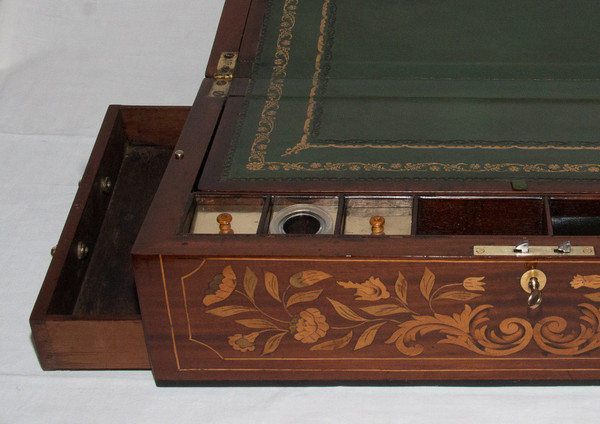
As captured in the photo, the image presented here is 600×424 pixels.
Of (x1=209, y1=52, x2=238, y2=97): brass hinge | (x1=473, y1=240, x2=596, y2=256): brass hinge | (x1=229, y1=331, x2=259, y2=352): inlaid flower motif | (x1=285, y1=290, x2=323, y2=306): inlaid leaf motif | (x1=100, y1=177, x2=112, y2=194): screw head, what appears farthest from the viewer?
(x1=100, y1=177, x2=112, y2=194): screw head

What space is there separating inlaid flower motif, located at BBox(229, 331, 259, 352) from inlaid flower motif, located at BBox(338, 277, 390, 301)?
313 mm

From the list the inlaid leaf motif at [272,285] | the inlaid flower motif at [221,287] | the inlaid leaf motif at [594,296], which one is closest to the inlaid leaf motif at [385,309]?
the inlaid leaf motif at [272,285]

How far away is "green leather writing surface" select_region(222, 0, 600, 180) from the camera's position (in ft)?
11.8

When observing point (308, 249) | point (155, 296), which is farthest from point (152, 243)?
point (308, 249)

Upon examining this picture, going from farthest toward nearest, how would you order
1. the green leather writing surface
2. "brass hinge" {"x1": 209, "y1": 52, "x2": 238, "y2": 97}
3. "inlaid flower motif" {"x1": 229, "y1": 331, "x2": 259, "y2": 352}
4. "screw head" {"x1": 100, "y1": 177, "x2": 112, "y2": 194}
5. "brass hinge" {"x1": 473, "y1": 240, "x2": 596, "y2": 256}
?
"screw head" {"x1": 100, "y1": 177, "x2": 112, "y2": 194}, "brass hinge" {"x1": 209, "y1": 52, "x2": 238, "y2": 97}, the green leather writing surface, "inlaid flower motif" {"x1": 229, "y1": 331, "x2": 259, "y2": 352}, "brass hinge" {"x1": 473, "y1": 240, "x2": 596, "y2": 256}

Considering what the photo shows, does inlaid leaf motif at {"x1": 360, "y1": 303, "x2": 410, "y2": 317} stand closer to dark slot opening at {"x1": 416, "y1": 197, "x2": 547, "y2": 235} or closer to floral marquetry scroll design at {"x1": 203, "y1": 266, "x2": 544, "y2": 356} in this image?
floral marquetry scroll design at {"x1": 203, "y1": 266, "x2": 544, "y2": 356}

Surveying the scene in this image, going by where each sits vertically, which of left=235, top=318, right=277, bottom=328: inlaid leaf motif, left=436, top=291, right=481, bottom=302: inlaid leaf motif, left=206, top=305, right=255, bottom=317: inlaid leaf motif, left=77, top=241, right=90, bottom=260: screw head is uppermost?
left=77, top=241, right=90, bottom=260: screw head

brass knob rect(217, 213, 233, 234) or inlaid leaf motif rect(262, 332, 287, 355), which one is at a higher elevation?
brass knob rect(217, 213, 233, 234)

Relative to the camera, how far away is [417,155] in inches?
143

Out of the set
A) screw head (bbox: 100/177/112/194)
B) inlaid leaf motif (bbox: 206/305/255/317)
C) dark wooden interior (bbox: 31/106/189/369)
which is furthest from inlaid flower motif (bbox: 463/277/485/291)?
screw head (bbox: 100/177/112/194)

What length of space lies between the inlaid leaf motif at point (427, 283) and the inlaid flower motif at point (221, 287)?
504 millimetres

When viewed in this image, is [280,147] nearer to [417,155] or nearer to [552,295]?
[417,155]

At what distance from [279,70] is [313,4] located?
470mm

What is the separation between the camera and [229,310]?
331cm
